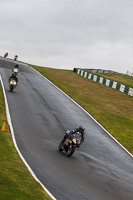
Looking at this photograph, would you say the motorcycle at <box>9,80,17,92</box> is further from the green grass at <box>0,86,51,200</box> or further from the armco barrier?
the armco barrier

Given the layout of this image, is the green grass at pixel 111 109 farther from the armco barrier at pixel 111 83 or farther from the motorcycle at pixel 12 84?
the motorcycle at pixel 12 84

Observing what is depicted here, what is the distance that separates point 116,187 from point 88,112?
53.9 ft

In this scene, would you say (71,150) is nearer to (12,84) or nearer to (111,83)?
(12,84)

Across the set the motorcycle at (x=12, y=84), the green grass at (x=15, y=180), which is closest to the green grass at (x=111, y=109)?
the motorcycle at (x=12, y=84)

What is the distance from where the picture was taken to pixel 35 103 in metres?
27.4

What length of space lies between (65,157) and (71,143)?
74 centimetres

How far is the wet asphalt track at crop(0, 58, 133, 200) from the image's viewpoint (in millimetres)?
12328

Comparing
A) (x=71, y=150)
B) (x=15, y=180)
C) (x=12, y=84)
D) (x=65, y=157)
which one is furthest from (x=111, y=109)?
(x=15, y=180)

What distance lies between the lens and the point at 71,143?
1582cm

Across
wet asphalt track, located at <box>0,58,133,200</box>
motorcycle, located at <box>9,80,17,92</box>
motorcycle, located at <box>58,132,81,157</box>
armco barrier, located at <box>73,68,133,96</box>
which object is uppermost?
armco barrier, located at <box>73,68,133,96</box>

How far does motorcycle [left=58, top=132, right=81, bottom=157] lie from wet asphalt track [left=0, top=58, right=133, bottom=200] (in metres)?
0.30

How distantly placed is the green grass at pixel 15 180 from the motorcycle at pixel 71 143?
266 centimetres

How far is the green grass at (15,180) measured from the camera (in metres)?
9.47

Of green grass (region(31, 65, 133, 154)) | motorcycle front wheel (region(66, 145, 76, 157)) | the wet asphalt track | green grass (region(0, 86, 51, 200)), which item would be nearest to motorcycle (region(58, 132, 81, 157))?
motorcycle front wheel (region(66, 145, 76, 157))
